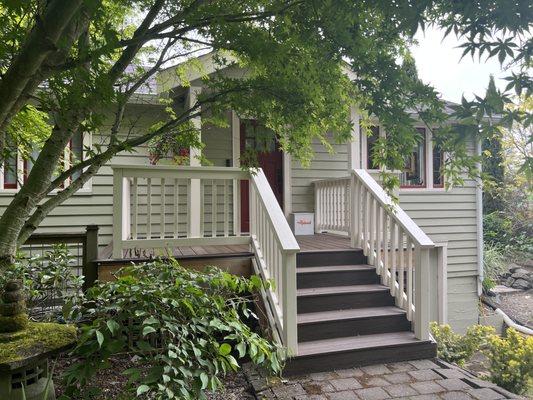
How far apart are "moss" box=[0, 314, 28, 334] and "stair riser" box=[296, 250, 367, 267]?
2720mm

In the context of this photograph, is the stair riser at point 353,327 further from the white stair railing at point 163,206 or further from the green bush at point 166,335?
the white stair railing at point 163,206

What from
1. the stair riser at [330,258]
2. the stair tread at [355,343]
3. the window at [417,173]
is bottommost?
the stair tread at [355,343]

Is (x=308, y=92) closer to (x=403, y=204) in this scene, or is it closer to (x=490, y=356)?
(x=490, y=356)

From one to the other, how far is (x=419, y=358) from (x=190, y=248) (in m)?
2.89

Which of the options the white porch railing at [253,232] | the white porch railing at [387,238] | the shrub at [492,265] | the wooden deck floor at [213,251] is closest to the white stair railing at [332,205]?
the white porch railing at [387,238]

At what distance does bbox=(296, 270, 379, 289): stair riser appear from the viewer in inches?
156

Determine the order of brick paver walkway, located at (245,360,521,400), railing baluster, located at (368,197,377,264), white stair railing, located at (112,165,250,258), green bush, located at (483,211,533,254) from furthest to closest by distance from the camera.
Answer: green bush, located at (483,211,533,254) → railing baluster, located at (368,197,377,264) → white stair railing, located at (112,165,250,258) → brick paver walkway, located at (245,360,521,400)

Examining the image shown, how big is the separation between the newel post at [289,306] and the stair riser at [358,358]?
0.46ft

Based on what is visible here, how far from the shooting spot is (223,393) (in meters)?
2.81

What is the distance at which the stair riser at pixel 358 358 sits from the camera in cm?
309

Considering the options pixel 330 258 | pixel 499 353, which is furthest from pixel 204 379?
pixel 499 353

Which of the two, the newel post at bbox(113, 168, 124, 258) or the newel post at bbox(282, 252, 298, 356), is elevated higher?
the newel post at bbox(113, 168, 124, 258)

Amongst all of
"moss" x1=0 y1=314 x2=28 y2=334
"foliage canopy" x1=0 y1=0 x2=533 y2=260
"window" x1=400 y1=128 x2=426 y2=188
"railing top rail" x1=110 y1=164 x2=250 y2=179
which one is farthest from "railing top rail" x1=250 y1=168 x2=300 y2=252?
"window" x1=400 y1=128 x2=426 y2=188

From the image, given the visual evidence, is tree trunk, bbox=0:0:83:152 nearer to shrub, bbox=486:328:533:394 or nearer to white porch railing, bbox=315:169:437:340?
white porch railing, bbox=315:169:437:340
